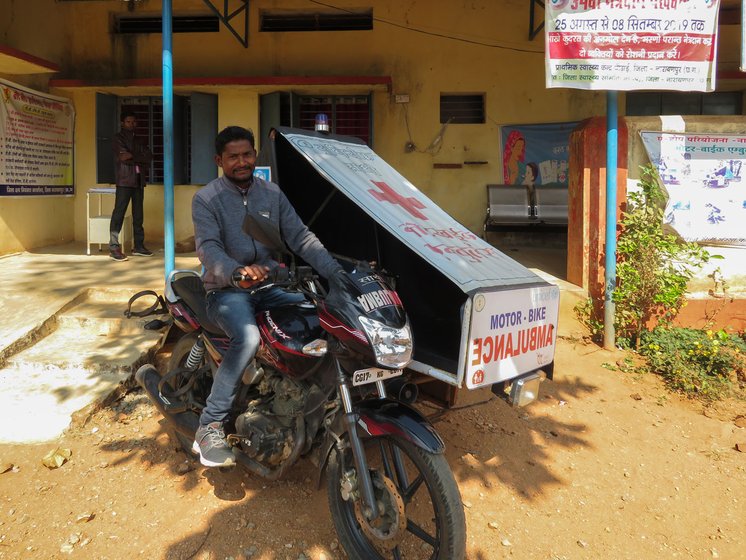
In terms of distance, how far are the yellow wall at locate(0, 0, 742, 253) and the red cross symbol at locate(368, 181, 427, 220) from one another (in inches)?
218

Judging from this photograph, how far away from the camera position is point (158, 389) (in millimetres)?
3127

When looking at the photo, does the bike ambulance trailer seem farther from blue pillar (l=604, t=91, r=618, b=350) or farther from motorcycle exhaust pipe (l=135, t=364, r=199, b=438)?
blue pillar (l=604, t=91, r=618, b=350)

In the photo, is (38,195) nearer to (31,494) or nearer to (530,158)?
(31,494)

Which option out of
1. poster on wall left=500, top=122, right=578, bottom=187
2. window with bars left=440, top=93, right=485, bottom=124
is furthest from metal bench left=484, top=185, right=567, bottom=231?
window with bars left=440, top=93, right=485, bottom=124

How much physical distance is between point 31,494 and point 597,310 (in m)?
4.48

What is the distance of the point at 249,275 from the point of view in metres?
2.28

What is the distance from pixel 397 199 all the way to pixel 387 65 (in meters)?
6.05

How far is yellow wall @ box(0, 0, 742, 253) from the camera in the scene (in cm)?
848

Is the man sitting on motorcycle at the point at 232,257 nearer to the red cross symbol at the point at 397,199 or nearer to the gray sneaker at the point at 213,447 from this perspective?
the gray sneaker at the point at 213,447

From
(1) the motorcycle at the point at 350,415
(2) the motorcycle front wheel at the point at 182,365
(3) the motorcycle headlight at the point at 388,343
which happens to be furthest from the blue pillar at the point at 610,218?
(2) the motorcycle front wheel at the point at 182,365

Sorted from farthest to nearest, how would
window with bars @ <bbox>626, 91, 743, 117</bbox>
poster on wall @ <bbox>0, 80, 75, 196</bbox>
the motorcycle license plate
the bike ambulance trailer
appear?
window with bars @ <bbox>626, 91, 743, 117</bbox>, poster on wall @ <bbox>0, 80, 75, 196</bbox>, the bike ambulance trailer, the motorcycle license plate

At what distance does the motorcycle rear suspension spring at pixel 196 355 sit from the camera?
3115mm

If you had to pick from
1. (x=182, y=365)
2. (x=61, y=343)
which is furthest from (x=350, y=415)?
(x=61, y=343)

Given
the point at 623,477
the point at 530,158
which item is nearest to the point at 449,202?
the point at 530,158
